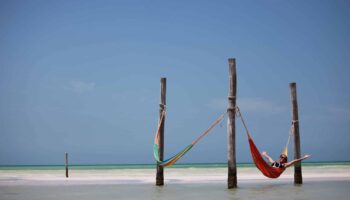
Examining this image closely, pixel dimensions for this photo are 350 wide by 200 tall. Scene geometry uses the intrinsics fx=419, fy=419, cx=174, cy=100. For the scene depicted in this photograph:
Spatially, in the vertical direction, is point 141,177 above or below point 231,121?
below

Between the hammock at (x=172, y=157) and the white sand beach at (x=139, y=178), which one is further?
the white sand beach at (x=139, y=178)

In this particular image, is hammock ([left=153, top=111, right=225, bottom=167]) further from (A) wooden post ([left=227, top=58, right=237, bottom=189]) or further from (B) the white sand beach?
(B) the white sand beach

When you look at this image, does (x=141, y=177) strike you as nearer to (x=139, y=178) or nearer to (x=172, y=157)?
(x=139, y=178)

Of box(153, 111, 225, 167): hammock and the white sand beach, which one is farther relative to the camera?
the white sand beach

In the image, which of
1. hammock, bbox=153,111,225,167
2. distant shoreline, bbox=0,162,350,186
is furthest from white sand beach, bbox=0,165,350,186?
hammock, bbox=153,111,225,167

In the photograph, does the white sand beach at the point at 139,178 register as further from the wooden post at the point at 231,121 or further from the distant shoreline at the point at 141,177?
the wooden post at the point at 231,121

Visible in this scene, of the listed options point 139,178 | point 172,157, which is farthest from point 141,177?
point 172,157

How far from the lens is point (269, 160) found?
1327 centimetres

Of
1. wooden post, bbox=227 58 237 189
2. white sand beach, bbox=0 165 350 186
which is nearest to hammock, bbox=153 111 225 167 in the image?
wooden post, bbox=227 58 237 189

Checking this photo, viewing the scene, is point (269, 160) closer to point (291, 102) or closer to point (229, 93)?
point (291, 102)

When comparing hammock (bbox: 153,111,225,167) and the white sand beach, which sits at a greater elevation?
hammock (bbox: 153,111,225,167)

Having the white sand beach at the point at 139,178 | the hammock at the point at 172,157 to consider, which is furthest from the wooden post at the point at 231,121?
the white sand beach at the point at 139,178

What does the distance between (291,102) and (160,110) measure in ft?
13.6

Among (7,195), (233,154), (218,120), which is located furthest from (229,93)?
(7,195)
